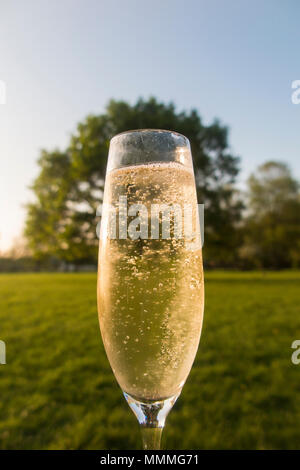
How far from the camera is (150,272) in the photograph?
993 mm

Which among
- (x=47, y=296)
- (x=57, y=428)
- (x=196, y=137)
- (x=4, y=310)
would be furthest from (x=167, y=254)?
(x=196, y=137)

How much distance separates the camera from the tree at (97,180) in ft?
49.6

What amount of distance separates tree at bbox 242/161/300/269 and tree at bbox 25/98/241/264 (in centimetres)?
995

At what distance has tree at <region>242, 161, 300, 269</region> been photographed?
3412 centimetres

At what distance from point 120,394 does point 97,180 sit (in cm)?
1091

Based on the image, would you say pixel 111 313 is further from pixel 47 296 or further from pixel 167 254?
pixel 47 296

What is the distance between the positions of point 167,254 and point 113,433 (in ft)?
11.5

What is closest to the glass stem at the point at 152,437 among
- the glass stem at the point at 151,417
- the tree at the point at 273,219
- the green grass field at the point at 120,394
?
the glass stem at the point at 151,417

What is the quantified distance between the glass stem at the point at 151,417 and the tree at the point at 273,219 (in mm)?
33921

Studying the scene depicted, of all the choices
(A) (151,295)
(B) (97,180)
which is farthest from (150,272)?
(B) (97,180)

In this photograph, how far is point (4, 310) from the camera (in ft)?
35.0

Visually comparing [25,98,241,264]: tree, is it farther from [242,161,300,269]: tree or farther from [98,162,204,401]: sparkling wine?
[98,162,204,401]: sparkling wine

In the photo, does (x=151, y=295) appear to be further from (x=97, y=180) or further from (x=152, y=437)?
(x=97, y=180)

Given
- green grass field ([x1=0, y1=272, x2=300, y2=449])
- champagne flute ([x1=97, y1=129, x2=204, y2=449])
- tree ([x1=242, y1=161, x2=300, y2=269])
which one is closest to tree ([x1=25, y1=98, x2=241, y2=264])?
green grass field ([x1=0, y1=272, x2=300, y2=449])
